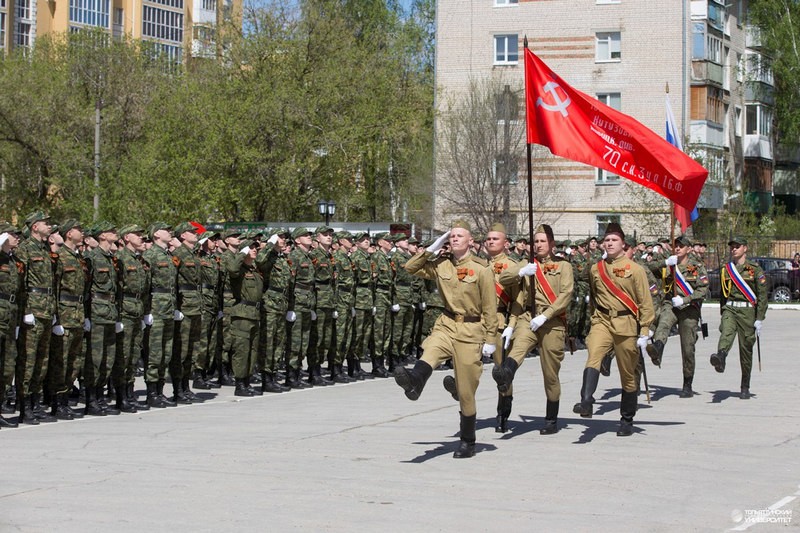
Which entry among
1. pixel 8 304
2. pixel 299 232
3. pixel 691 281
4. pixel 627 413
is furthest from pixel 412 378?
pixel 691 281

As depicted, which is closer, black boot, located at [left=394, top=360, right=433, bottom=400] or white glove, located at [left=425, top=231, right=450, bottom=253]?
black boot, located at [left=394, top=360, right=433, bottom=400]

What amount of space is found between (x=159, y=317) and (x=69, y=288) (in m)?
1.44

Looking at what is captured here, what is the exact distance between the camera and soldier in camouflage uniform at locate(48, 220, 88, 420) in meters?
14.1

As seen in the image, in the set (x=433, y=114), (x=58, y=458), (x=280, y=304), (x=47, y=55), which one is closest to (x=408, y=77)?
(x=433, y=114)

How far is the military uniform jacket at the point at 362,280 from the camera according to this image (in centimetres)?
1934

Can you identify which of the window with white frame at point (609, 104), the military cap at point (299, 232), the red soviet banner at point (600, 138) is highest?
the window with white frame at point (609, 104)

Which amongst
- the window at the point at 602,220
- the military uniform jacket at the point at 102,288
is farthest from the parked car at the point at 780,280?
the military uniform jacket at the point at 102,288

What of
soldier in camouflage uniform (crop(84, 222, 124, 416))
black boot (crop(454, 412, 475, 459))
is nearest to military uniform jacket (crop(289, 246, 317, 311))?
soldier in camouflage uniform (crop(84, 222, 124, 416))

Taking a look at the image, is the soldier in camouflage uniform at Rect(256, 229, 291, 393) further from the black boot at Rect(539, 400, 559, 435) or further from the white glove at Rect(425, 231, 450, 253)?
the white glove at Rect(425, 231, 450, 253)

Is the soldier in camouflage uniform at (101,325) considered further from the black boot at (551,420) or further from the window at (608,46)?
the window at (608,46)

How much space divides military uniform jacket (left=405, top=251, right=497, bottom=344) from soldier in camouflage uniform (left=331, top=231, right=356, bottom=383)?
7.37 meters

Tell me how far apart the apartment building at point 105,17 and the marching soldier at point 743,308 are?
244ft

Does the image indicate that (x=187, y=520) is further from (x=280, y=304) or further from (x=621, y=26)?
(x=621, y=26)

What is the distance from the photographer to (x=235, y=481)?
32.4 feet
